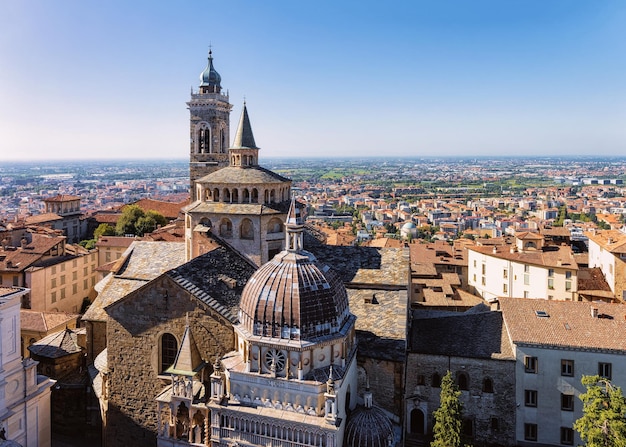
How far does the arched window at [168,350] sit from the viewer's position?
25906mm

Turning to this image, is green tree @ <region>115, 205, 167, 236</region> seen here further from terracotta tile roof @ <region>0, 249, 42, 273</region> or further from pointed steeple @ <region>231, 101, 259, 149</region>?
pointed steeple @ <region>231, 101, 259, 149</region>

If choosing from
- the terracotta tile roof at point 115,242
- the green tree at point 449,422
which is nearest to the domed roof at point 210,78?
the terracotta tile roof at point 115,242

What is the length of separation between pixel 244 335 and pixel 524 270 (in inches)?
1513

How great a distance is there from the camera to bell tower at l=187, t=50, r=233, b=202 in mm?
55312

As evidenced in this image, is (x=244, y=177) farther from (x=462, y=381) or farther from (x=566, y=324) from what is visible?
(x=566, y=324)

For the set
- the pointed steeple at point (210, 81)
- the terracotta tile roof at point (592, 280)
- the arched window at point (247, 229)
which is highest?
the pointed steeple at point (210, 81)

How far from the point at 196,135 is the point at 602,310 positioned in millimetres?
41395

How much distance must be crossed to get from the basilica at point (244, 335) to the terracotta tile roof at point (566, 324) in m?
6.93

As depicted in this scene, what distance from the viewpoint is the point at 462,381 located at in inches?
1139

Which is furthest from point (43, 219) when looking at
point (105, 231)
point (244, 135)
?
point (244, 135)

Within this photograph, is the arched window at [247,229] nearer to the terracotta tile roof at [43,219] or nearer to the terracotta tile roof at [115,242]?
the terracotta tile roof at [115,242]

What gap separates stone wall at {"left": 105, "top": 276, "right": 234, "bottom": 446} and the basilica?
0.19ft

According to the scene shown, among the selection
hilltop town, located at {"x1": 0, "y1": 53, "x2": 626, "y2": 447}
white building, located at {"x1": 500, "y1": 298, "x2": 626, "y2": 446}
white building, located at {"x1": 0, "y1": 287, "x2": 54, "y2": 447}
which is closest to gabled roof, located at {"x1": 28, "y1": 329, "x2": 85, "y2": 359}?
hilltop town, located at {"x1": 0, "y1": 53, "x2": 626, "y2": 447}

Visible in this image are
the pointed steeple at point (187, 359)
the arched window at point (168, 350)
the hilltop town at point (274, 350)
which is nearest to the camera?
the hilltop town at point (274, 350)
